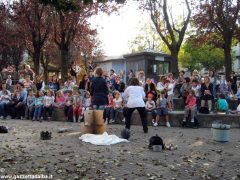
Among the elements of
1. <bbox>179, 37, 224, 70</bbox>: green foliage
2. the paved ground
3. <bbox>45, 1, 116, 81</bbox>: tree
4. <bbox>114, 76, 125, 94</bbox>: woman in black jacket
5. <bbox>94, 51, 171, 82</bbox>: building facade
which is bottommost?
the paved ground

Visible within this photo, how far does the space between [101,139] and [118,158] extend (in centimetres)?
214

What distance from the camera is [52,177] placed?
787cm

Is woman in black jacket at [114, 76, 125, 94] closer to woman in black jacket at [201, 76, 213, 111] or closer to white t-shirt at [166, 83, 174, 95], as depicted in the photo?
white t-shirt at [166, 83, 174, 95]

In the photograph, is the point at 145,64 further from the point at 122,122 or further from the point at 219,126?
the point at 219,126

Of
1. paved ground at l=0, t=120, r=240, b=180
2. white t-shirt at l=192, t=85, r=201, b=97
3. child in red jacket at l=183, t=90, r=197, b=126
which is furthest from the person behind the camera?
white t-shirt at l=192, t=85, r=201, b=97

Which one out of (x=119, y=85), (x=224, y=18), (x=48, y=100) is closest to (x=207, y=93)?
(x=119, y=85)

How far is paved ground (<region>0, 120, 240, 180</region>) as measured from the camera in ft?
27.3

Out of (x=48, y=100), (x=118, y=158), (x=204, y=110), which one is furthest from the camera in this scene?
(x=48, y=100)

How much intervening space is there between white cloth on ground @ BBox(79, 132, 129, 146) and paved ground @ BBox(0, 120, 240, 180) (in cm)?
25

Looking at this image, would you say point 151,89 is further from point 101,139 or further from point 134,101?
point 101,139

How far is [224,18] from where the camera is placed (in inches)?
1123

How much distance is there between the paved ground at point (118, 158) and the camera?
834 centimetres

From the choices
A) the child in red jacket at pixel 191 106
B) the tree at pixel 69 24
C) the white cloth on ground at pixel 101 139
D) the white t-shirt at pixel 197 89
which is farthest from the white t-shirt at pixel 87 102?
the tree at pixel 69 24

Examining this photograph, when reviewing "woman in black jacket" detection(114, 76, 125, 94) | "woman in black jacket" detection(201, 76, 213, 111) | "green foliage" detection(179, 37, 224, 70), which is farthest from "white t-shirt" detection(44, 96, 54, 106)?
"green foliage" detection(179, 37, 224, 70)
